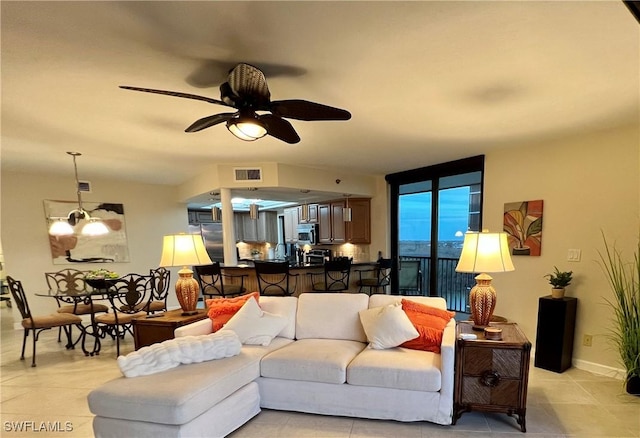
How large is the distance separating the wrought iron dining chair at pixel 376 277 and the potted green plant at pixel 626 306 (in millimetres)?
2745

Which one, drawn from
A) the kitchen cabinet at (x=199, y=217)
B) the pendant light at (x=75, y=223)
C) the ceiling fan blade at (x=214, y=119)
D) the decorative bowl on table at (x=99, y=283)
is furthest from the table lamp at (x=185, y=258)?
the kitchen cabinet at (x=199, y=217)

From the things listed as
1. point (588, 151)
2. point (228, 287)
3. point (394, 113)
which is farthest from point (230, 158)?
point (588, 151)

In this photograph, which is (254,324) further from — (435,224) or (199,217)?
(199,217)

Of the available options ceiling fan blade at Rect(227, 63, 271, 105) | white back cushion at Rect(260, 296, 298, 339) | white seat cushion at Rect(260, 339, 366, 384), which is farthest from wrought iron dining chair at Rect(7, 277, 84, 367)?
ceiling fan blade at Rect(227, 63, 271, 105)

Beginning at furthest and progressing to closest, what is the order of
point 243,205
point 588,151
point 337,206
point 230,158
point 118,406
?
point 243,205, point 337,206, point 230,158, point 588,151, point 118,406

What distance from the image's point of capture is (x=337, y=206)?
6.42 meters

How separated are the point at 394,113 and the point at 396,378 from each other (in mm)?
2094

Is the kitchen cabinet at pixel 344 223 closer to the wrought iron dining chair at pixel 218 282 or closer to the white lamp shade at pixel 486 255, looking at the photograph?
the wrought iron dining chair at pixel 218 282

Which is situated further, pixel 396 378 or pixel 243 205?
pixel 243 205

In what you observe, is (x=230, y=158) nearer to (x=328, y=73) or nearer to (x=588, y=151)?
(x=328, y=73)

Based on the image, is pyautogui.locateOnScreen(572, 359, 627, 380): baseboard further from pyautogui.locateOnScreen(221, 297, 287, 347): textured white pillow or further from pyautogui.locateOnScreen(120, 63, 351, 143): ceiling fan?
pyautogui.locateOnScreen(120, 63, 351, 143): ceiling fan

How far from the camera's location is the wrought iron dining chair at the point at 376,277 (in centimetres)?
504

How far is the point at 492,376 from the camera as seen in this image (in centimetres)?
224

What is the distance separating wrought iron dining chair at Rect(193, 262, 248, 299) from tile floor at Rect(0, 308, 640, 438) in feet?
4.78
